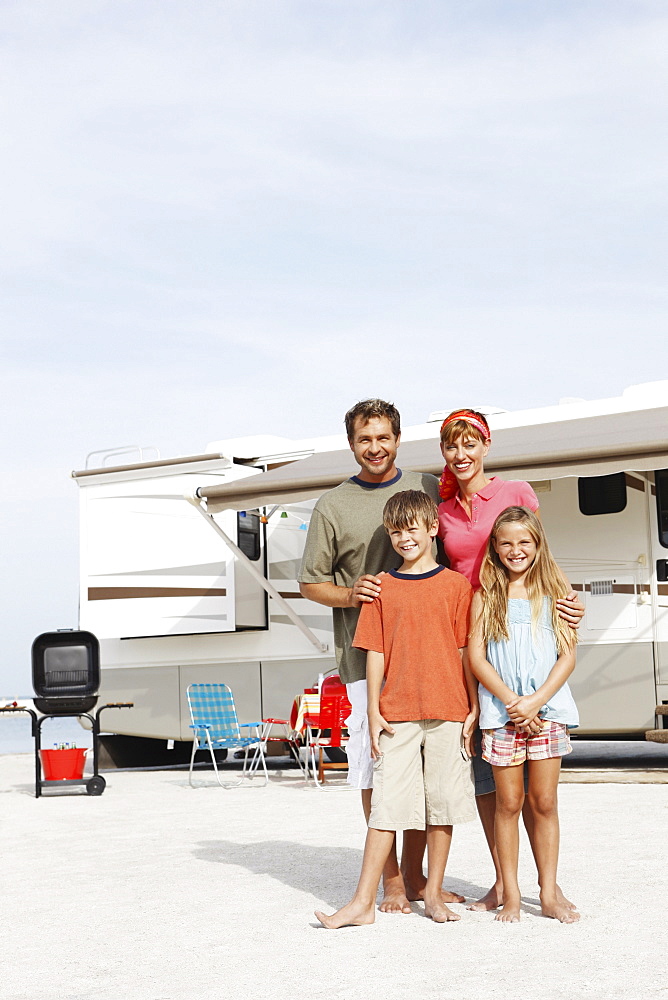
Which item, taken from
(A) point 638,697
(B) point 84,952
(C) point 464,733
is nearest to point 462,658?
(C) point 464,733

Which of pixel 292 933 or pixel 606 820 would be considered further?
pixel 606 820

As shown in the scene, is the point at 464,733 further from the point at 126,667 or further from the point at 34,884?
the point at 126,667

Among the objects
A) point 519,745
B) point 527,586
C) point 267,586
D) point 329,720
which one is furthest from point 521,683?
point 267,586

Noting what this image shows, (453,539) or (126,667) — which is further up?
(453,539)

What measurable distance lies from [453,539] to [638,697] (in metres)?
5.18

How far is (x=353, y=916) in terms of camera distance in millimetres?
3576

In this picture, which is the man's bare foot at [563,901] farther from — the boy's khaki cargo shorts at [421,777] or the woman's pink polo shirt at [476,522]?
the woman's pink polo shirt at [476,522]

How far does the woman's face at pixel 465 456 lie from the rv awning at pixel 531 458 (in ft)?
12.7

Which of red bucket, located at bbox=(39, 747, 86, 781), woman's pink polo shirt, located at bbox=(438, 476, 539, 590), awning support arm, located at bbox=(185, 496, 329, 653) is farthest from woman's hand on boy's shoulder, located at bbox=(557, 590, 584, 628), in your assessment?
awning support arm, located at bbox=(185, 496, 329, 653)

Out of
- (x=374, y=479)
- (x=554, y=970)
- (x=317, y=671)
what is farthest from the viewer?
(x=317, y=671)

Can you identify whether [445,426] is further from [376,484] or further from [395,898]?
[395,898]

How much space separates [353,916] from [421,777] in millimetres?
456

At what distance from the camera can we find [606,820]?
5891 mm

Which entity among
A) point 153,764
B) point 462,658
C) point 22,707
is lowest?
point 153,764
